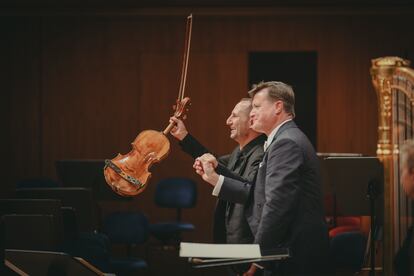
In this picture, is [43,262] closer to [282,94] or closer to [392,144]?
[282,94]

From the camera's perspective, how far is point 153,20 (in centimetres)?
962

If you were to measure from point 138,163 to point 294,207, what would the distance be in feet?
3.57


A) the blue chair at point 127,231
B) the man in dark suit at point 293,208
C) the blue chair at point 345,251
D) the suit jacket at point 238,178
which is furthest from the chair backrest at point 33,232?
the blue chair at point 127,231

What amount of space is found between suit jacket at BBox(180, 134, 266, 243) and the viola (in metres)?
0.23

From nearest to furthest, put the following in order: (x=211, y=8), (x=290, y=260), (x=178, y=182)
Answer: (x=290, y=260)
(x=178, y=182)
(x=211, y=8)

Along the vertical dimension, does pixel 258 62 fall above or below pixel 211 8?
below

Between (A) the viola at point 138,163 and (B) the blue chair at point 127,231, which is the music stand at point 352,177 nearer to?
(A) the viola at point 138,163

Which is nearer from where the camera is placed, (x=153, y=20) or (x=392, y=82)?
(x=392, y=82)

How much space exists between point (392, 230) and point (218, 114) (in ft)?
16.6

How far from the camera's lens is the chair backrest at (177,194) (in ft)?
28.0

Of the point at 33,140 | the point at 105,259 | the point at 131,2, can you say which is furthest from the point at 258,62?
the point at 105,259

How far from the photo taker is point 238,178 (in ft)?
13.1

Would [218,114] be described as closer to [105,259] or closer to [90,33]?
[90,33]

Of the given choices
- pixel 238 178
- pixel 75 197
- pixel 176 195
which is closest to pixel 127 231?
pixel 176 195
